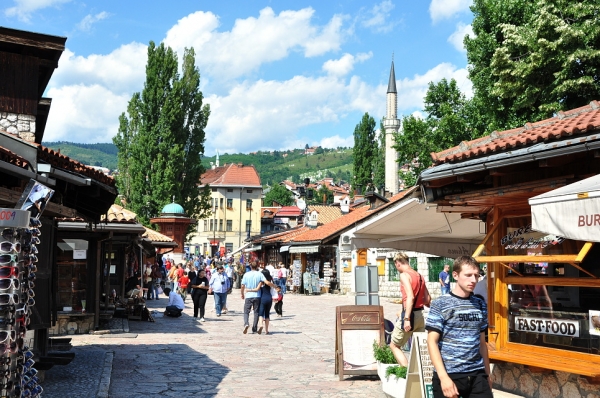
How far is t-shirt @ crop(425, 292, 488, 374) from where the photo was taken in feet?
18.0

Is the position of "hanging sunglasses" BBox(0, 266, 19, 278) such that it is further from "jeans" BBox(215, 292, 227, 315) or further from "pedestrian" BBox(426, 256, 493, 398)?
"jeans" BBox(215, 292, 227, 315)

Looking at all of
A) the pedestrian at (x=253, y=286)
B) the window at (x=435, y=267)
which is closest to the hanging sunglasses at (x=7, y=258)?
the pedestrian at (x=253, y=286)

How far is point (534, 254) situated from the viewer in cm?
860

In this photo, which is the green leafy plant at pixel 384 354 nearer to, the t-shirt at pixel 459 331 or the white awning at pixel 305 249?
the t-shirt at pixel 459 331

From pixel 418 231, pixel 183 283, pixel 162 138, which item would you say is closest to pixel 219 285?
pixel 183 283

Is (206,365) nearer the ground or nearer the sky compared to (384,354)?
nearer the ground

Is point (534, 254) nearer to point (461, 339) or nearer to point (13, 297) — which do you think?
point (461, 339)

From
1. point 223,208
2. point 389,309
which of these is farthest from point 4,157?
Result: point 223,208

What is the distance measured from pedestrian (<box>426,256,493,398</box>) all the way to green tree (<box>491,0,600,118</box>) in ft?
67.6

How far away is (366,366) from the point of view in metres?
10.8

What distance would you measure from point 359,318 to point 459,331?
5.50 meters

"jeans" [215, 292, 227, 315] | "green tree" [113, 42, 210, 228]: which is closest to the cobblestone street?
"jeans" [215, 292, 227, 315]

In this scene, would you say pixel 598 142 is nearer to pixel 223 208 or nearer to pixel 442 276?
pixel 442 276

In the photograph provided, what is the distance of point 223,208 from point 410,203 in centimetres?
9611
